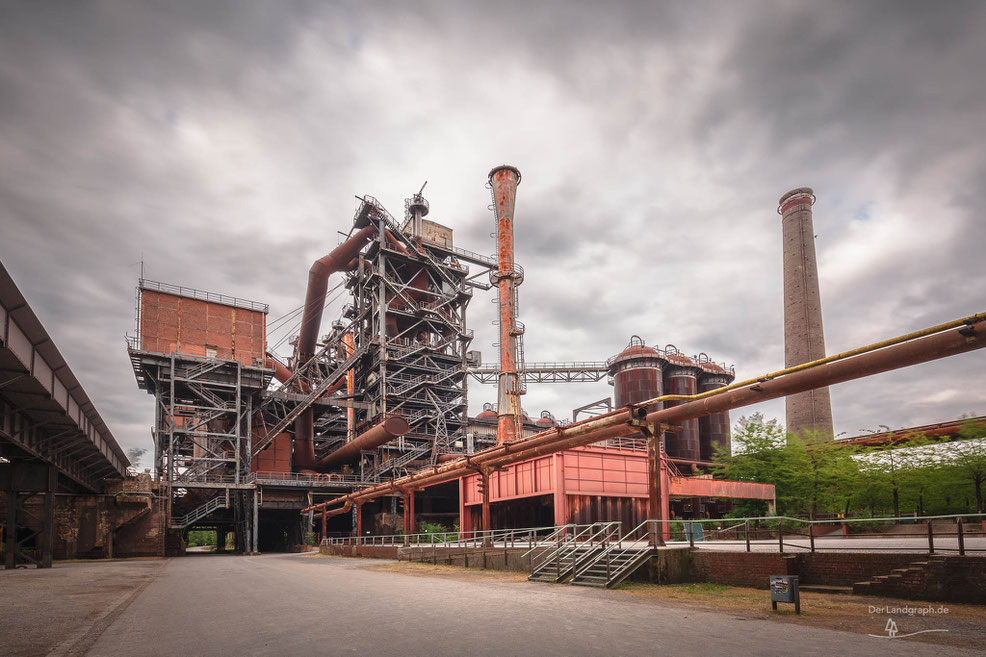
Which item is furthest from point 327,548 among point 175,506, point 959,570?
point 959,570

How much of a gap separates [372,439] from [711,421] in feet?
101

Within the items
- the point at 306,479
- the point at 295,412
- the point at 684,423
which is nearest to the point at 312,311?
the point at 295,412

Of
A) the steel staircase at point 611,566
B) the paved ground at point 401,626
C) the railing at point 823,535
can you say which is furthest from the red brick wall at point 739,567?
the paved ground at point 401,626

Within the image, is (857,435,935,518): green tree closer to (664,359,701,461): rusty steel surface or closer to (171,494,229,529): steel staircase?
(664,359,701,461): rusty steel surface

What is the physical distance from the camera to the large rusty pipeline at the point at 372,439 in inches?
1857

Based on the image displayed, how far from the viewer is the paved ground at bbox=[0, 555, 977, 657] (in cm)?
786

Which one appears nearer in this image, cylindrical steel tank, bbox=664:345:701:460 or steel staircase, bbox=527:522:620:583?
steel staircase, bbox=527:522:620:583

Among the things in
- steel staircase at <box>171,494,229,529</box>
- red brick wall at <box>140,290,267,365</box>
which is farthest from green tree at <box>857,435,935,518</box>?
red brick wall at <box>140,290,267,365</box>

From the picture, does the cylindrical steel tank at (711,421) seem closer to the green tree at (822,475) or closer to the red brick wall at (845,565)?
the green tree at (822,475)

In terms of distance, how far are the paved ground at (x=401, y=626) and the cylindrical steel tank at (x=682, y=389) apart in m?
42.6

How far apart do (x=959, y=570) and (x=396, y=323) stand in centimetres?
5577

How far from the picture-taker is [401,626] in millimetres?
9461

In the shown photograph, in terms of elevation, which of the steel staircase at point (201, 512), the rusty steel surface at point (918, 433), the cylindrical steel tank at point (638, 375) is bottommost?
the steel staircase at point (201, 512)

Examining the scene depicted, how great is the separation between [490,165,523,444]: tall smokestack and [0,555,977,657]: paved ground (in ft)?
100
